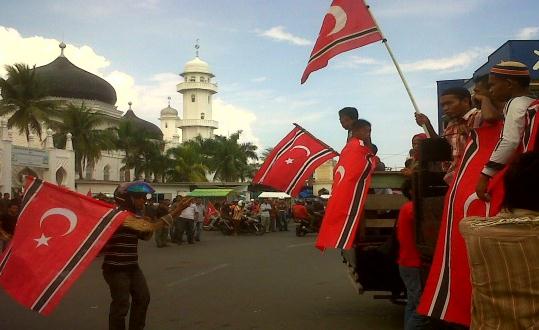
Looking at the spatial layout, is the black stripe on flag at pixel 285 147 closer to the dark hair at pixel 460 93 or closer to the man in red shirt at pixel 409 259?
the man in red shirt at pixel 409 259

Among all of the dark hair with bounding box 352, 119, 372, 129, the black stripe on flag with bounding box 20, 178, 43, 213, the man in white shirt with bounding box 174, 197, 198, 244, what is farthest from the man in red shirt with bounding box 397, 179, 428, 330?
the man in white shirt with bounding box 174, 197, 198, 244

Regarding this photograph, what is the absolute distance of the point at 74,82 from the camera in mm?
60688

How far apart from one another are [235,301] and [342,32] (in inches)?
167

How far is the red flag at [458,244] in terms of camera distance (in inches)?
138

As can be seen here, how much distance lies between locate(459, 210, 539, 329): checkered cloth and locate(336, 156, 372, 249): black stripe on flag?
2962 millimetres

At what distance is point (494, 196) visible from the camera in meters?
3.28

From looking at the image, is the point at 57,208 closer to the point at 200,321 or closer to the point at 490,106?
the point at 200,321

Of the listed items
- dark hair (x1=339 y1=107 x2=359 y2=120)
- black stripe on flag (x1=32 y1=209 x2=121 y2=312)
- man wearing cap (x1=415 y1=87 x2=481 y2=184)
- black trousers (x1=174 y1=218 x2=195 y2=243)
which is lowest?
black trousers (x1=174 y1=218 x2=195 y2=243)

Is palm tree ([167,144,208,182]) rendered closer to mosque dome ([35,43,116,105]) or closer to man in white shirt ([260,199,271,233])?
mosque dome ([35,43,116,105])

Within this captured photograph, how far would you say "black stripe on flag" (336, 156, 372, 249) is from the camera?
5.70 metres

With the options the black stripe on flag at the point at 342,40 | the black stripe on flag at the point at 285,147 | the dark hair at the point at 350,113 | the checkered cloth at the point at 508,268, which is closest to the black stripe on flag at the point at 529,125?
the checkered cloth at the point at 508,268

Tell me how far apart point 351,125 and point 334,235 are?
1417 millimetres

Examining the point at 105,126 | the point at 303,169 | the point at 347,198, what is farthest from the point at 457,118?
the point at 105,126

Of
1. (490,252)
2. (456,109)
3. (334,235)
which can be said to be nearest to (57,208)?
(334,235)
